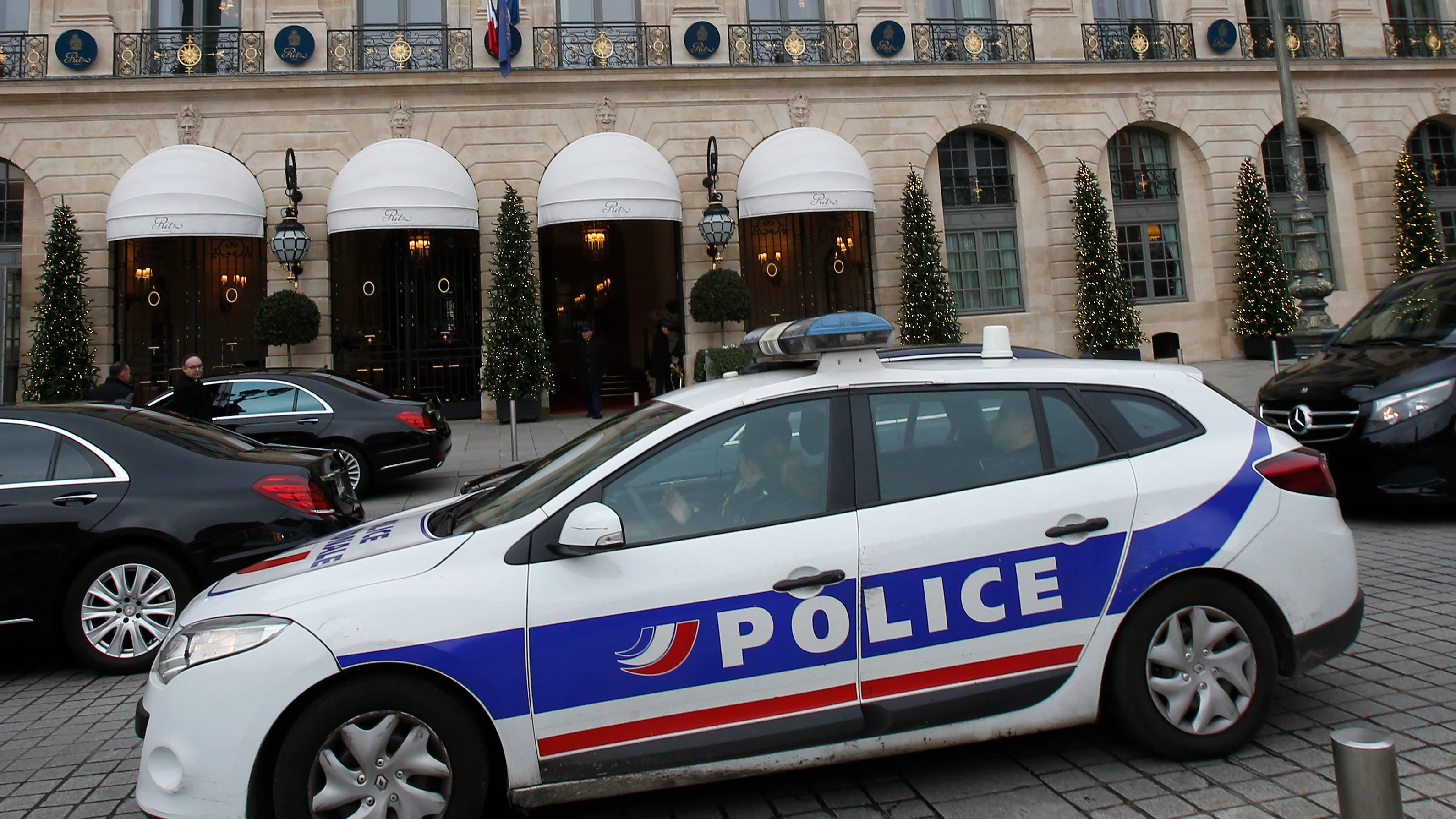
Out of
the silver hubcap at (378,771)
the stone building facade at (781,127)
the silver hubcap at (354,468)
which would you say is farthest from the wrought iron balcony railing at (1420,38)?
the silver hubcap at (378,771)

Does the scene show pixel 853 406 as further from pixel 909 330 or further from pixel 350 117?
pixel 350 117

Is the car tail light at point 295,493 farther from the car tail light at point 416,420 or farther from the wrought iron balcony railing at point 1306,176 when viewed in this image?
the wrought iron balcony railing at point 1306,176

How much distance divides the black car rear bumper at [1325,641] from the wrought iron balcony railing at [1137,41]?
20341mm

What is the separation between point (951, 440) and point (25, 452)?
5.53 m

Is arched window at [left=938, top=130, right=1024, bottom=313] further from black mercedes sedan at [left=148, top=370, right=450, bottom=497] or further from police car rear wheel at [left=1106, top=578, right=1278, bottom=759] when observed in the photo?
police car rear wheel at [left=1106, top=578, right=1278, bottom=759]

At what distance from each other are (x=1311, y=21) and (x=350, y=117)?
2232 centimetres

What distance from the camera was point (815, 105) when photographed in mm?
20094

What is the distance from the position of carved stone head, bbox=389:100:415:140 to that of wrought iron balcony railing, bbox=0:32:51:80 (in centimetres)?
666

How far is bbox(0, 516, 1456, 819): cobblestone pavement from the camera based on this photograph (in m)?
3.32

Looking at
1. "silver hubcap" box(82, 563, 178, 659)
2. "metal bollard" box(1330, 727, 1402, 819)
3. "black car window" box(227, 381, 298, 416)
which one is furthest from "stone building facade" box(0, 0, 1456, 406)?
"metal bollard" box(1330, 727, 1402, 819)

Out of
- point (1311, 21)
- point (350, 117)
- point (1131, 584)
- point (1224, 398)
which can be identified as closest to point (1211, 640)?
point (1131, 584)

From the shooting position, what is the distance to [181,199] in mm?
17359

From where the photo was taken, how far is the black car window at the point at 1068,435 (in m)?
3.73

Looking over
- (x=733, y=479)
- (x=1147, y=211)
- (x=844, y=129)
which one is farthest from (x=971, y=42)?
(x=733, y=479)
